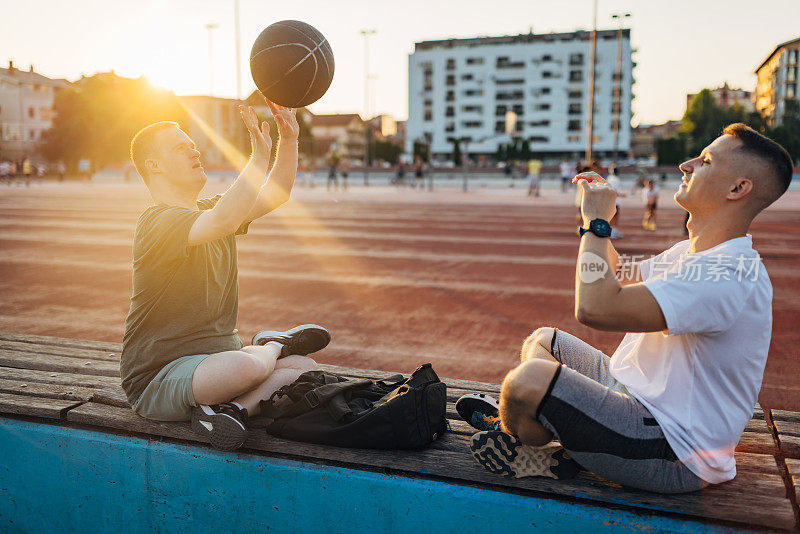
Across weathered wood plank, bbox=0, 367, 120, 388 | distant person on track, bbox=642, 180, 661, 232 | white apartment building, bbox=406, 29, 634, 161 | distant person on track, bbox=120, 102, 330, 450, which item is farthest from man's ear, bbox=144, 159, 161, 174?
white apartment building, bbox=406, 29, 634, 161

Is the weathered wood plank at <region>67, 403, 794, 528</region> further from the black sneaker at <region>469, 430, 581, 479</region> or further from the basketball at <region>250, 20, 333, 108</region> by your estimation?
the basketball at <region>250, 20, 333, 108</region>

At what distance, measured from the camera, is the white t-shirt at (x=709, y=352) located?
221cm

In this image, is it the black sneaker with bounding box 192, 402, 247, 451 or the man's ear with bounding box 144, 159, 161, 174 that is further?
the man's ear with bounding box 144, 159, 161, 174

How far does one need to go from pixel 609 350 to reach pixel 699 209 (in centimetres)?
375

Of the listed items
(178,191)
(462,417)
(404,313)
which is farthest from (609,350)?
(178,191)

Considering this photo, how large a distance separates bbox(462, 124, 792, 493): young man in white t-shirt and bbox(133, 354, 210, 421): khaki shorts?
4.66 ft

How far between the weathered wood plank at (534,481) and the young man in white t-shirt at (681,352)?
59 millimetres

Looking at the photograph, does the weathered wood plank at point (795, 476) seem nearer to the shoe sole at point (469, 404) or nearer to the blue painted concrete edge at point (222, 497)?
the blue painted concrete edge at point (222, 497)

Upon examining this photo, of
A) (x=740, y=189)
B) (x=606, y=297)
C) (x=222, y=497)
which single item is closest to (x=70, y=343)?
(x=222, y=497)

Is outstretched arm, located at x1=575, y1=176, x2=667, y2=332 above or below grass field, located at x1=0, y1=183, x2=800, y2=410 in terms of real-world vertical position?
above

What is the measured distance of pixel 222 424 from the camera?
2803mm

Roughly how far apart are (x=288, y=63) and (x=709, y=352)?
2369mm

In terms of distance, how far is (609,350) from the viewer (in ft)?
19.6

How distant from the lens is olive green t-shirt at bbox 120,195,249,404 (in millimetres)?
2926
